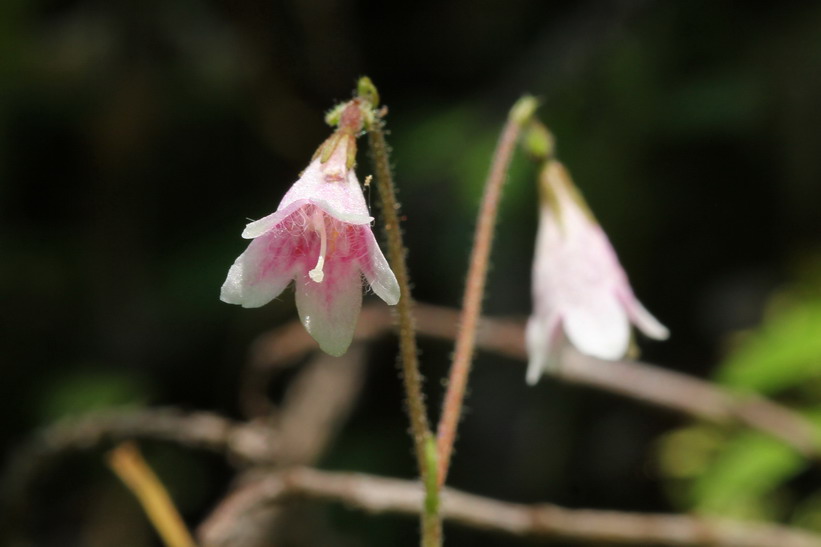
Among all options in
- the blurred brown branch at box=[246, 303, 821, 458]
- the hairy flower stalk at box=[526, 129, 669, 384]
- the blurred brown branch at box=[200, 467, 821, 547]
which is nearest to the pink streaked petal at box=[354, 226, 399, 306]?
the hairy flower stalk at box=[526, 129, 669, 384]

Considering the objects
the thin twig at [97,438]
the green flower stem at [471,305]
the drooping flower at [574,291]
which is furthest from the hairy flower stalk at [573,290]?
the thin twig at [97,438]

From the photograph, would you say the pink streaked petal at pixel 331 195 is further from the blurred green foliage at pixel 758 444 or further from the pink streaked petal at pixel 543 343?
the blurred green foliage at pixel 758 444

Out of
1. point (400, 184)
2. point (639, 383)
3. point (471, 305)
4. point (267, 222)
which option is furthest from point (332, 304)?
point (400, 184)

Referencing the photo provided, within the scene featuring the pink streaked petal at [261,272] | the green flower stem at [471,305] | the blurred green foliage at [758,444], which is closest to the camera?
the pink streaked petal at [261,272]

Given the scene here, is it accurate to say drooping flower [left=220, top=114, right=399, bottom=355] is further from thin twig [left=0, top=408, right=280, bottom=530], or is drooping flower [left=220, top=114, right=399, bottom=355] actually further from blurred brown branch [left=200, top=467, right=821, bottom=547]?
thin twig [left=0, top=408, right=280, bottom=530]

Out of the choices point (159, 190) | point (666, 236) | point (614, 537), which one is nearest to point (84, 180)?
point (159, 190)
